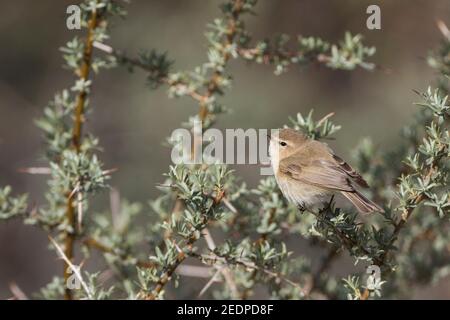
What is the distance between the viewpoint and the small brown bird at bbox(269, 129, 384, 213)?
341 cm

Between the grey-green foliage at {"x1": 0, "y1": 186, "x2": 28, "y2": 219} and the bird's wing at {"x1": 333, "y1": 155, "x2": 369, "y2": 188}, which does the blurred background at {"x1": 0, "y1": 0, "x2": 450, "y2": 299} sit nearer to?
the bird's wing at {"x1": 333, "y1": 155, "x2": 369, "y2": 188}

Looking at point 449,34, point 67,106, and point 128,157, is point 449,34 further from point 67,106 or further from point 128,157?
point 128,157

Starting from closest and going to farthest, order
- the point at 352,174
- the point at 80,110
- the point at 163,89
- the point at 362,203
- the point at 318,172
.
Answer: the point at 362,203
the point at 80,110
the point at 352,174
the point at 318,172
the point at 163,89

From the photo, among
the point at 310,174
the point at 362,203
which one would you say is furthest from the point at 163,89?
the point at 362,203

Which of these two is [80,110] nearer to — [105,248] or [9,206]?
[9,206]

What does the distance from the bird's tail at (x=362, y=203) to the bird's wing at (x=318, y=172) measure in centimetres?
5

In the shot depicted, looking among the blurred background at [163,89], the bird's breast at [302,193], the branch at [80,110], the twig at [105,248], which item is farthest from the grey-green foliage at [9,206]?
the blurred background at [163,89]

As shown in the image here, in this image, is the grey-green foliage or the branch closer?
the grey-green foliage

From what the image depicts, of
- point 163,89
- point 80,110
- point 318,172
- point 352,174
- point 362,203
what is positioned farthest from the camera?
point 163,89

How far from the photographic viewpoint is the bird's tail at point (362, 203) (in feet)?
10.6

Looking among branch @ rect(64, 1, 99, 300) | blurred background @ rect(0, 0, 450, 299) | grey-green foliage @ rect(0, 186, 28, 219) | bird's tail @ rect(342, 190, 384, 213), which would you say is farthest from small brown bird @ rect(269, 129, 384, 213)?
blurred background @ rect(0, 0, 450, 299)

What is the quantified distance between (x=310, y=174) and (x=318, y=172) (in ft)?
0.18

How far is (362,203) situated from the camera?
3.31m

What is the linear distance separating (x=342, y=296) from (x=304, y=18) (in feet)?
16.0
